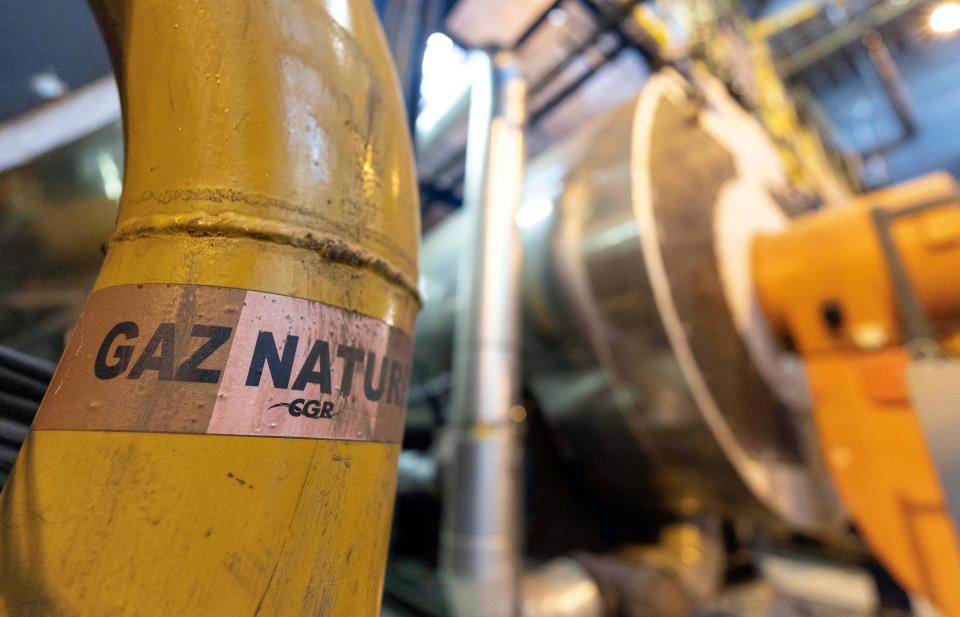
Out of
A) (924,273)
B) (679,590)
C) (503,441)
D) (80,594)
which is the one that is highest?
(924,273)

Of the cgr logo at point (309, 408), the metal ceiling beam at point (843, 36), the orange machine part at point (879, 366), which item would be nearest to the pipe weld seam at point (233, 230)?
the cgr logo at point (309, 408)

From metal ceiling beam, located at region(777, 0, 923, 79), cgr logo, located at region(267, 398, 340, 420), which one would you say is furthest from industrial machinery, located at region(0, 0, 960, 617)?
metal ceiling beam, located at region(777, 0, 923, 79)

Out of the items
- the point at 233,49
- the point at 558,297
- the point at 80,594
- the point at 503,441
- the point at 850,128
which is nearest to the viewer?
the point at 80,594

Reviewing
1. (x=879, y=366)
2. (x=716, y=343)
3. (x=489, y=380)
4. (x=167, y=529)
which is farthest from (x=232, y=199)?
(x=879, y=366)

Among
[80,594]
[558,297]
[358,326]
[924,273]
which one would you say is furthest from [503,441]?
[924,273]

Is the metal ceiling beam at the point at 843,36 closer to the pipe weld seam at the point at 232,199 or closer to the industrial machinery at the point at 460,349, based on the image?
the industrial machinery at the point at 460,349

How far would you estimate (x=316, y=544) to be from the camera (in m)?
0.34

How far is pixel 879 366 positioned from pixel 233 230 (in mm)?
1262

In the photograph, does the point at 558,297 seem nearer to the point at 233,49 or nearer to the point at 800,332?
the point at 800,332

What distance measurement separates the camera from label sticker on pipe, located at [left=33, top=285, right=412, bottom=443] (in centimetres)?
32

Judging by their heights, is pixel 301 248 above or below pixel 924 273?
below

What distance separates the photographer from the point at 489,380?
3.31ft

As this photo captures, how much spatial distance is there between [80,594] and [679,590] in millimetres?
1049

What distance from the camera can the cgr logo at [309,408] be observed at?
1.14 ft
